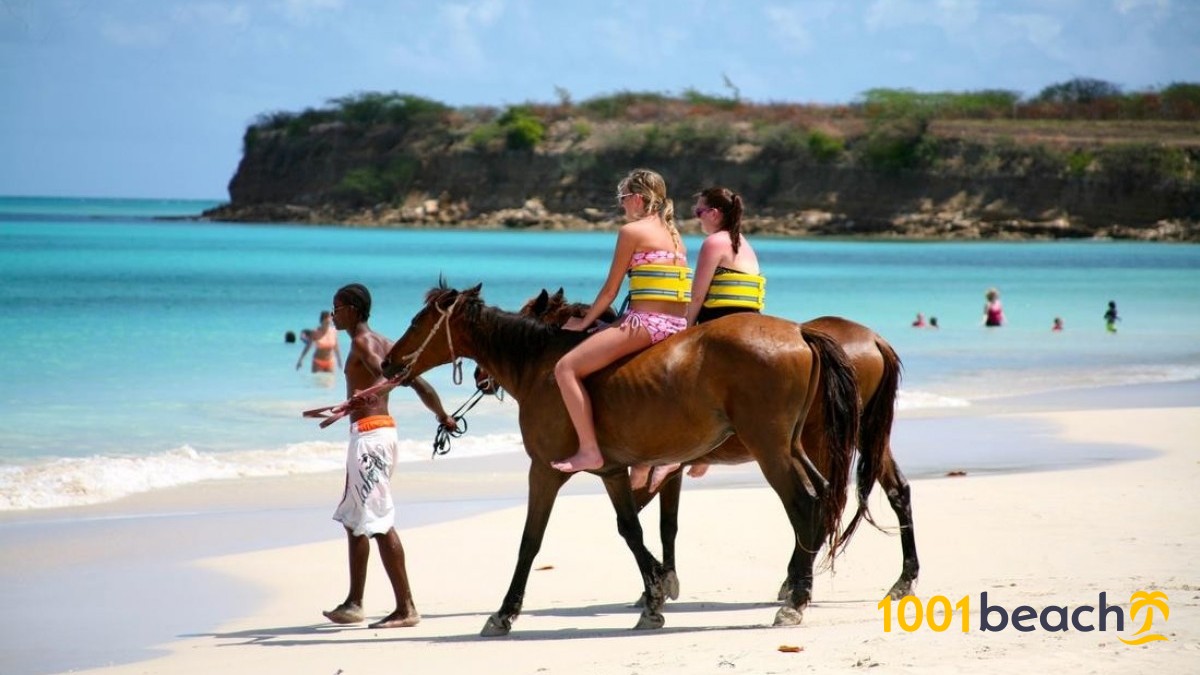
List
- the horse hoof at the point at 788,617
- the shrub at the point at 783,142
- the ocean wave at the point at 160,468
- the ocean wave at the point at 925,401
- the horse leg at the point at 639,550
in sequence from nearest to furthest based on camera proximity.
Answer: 1. the horse hoof at the point at 788,617
2. the horse leg at the point at 639,550
3. the ocean wave at the point at 160,468
4. the ocean wave at the point at 925,401
5. the shrub at the point at 783,142

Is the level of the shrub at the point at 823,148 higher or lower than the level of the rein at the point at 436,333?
higher

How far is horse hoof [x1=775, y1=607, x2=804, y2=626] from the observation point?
24.6 feet

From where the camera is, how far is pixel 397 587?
805cm

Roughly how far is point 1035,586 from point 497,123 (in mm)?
127934

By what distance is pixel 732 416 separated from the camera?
25.4ft

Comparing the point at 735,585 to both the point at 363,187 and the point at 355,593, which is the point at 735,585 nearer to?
the point at 355,593

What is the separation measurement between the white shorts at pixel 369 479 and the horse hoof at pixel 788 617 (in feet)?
6.70

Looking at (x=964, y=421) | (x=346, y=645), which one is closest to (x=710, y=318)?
(x=346, y=645)

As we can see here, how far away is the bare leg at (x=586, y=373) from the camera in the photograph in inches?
309

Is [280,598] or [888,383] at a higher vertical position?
[888,383]

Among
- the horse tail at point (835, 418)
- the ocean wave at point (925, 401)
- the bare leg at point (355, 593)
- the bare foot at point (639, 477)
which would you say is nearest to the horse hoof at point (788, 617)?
the horse tail at point (835, 418)

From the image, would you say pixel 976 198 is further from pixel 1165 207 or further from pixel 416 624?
pixel 416 624

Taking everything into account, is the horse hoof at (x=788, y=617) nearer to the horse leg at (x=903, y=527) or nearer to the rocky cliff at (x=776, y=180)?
the horse leg at (x=903, y=527)

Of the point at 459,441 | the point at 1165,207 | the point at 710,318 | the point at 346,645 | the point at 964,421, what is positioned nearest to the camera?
the point at 346,645
